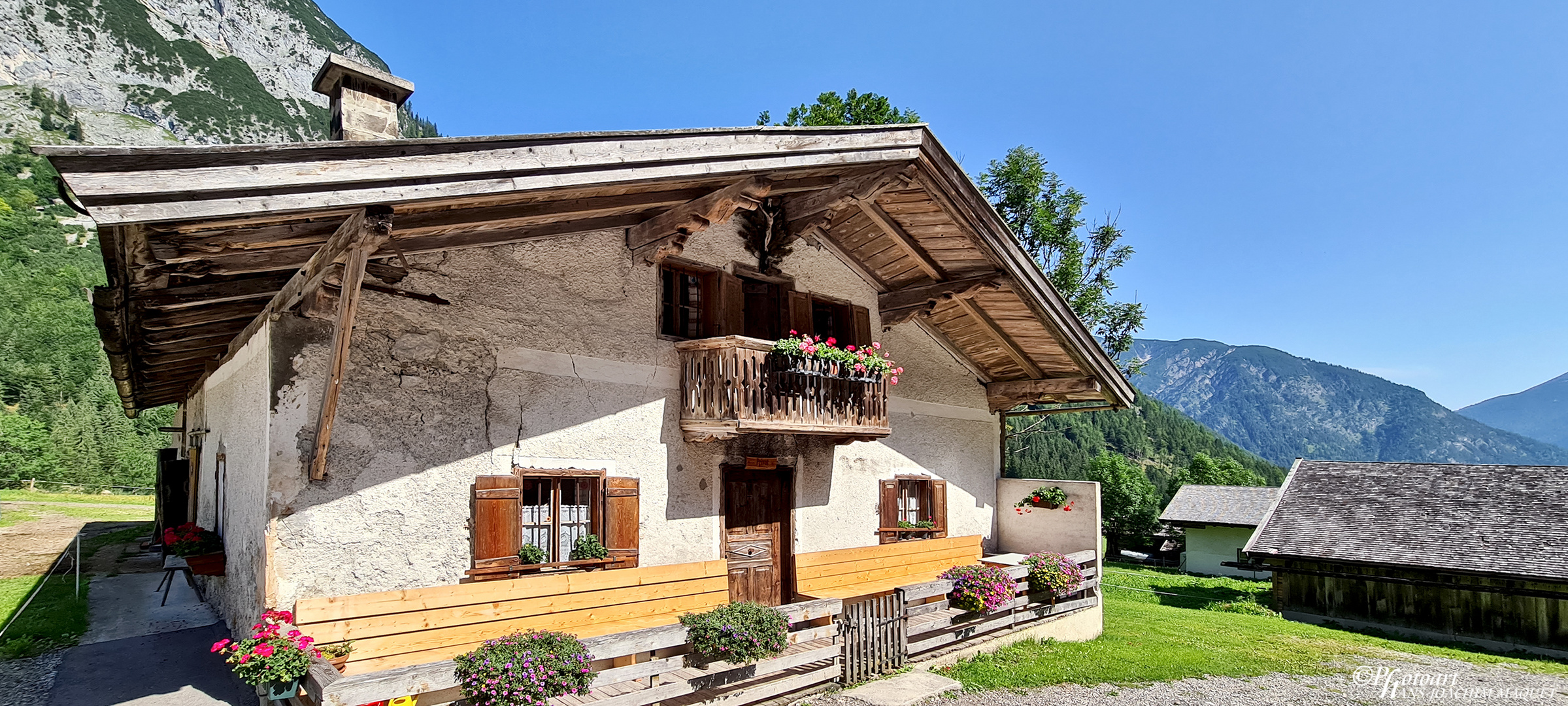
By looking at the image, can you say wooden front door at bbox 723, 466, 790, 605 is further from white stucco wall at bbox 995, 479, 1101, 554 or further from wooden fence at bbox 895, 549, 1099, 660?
white stucco wall at bbox 995, 479, 1101, 554

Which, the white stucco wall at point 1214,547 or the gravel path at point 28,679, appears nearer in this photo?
the gravel path at point 28,679

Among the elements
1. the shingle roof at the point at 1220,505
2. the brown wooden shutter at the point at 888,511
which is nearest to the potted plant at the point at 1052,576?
the brown wooden shutter at the point at 888,511

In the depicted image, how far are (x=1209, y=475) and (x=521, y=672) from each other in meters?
52.1

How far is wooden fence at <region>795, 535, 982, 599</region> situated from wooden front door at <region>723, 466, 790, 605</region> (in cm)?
31

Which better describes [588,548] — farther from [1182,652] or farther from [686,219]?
[1182,652]

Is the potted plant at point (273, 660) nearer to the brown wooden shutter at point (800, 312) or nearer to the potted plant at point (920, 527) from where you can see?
the brown wooden shutter at point (800, 312)

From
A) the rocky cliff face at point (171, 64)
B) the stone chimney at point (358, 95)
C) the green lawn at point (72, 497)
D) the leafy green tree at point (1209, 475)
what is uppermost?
the rocky cliff face at point (171, 64)

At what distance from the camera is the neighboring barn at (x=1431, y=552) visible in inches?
648

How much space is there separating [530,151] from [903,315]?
6.97 meters

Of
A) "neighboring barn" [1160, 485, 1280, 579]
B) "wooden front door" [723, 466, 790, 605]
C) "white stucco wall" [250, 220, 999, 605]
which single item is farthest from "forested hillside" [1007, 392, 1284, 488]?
"white stucco wall" [250, 220, 999, 605]

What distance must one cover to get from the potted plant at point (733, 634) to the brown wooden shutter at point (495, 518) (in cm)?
179

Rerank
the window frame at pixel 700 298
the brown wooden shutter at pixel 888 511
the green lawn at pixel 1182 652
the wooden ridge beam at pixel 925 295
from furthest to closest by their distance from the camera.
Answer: the brown wooden shutter at pixel 888 511
the wooden ridge beam at pixel 925 295
the green lawn at pixel 1182 652
the window frame at pixel 700 298

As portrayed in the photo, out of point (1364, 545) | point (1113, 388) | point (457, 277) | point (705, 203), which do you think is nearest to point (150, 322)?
point (457, 277)

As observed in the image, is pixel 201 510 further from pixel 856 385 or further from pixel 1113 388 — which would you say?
pixel 1113 388
